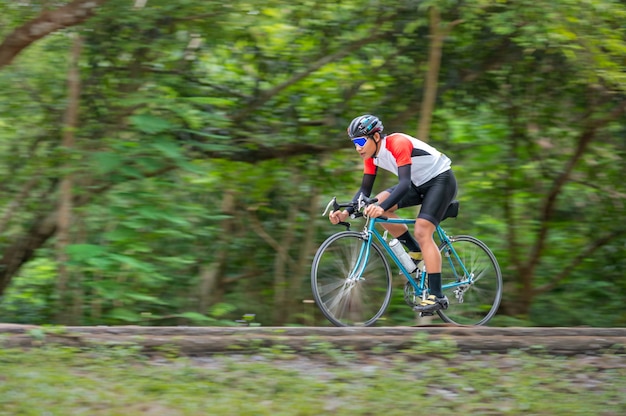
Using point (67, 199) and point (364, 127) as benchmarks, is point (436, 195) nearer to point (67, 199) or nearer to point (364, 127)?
point (364, 127)

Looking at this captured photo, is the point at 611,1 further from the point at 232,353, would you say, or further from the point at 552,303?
the point at 232,353

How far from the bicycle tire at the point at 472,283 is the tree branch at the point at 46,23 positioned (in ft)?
13.4

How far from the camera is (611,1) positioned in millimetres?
7887

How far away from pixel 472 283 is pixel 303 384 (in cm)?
284

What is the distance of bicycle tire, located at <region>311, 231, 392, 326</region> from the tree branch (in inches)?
125

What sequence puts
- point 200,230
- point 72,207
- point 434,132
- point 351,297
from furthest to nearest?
point 434,132 → point 200,230 → point 72,207 → point 351,297

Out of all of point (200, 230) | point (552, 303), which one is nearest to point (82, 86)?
point (200, 230)

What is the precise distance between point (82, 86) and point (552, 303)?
6.40 m

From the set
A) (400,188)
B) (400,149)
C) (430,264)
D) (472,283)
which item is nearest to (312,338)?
(430,264)

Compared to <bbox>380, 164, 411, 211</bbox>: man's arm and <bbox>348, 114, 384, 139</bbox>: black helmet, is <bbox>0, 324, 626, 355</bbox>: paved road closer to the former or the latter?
<bbox>380, 164, 411, 211</bbox>: man's arm

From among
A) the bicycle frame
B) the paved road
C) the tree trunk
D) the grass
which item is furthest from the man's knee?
the tree trunk

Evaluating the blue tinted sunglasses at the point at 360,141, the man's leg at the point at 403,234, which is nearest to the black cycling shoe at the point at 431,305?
the man's leg at the point at 403,234

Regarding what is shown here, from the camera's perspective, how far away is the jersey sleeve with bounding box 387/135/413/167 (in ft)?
21.8

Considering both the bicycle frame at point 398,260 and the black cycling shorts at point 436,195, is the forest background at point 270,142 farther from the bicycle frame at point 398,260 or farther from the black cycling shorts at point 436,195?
the black cycling shorts at point 436,195
